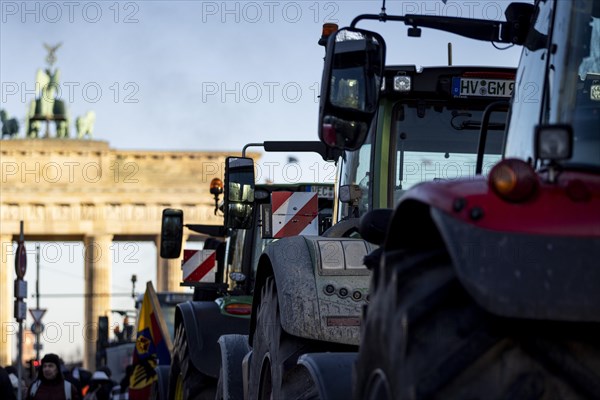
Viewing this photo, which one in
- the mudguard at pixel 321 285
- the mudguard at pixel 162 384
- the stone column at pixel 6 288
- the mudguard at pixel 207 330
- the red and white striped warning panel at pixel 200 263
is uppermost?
the mudguard at pixel 321 285

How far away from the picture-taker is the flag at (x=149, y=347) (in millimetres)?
14953

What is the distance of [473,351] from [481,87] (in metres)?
4.18

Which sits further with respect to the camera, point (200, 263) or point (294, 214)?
point (200, 263)

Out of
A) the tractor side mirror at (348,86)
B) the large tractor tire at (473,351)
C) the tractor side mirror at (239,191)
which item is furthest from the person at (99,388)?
the large tractor tire at (473,351)

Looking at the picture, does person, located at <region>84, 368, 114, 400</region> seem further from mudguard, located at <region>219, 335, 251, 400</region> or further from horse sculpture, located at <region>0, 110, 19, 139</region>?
horse sculpture, located at <region>0, 110, 19, 139</region>

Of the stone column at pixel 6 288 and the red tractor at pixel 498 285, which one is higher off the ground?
the red tractor at pixel 498 285

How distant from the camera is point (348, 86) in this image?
4.94m

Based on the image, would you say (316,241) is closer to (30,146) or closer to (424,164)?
(424,164)

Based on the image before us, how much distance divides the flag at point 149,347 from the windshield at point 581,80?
1098 cm

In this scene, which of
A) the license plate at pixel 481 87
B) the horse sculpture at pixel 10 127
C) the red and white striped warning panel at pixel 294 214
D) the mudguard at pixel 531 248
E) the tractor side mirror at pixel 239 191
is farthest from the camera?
the horse sculpture at pixel 10 127

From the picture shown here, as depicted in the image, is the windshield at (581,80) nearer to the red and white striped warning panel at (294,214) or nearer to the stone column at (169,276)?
the red and white striped warning panel at (294,214)

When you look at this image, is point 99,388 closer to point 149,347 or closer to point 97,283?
point 149,347

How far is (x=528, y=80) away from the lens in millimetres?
4480

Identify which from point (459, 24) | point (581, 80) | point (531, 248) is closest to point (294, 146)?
point (459, 24)
